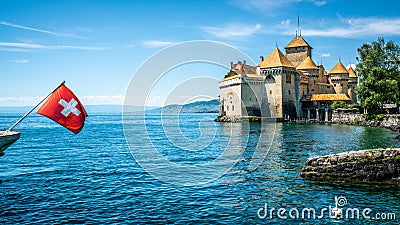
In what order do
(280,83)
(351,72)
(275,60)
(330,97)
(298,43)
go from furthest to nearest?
(298,43)
(351,72)
(330,97)
(275,60)
(280,83)

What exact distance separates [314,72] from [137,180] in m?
71.8

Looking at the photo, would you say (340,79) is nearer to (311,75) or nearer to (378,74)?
(311,75)

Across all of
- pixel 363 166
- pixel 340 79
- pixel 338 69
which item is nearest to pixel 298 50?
pixel 338 69

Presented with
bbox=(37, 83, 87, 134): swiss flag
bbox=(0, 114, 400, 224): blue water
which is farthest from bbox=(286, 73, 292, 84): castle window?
bbox=(37, 83, 87, 134): swiss flag

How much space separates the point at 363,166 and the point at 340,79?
74186mm

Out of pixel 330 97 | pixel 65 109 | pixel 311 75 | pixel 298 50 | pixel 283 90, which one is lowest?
pixel 65 109

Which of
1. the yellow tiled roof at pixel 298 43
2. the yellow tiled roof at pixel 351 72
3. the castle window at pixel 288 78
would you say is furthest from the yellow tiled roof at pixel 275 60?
the yellow tiled roof at pixel 351 72

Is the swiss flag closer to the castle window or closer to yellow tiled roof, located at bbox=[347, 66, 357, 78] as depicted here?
the castle window

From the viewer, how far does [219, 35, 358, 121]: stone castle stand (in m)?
75.2

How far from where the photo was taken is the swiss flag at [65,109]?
1508 cm

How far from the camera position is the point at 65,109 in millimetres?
15227

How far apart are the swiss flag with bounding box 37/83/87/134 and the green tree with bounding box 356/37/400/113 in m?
52.0

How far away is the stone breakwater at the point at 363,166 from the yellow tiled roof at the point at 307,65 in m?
70.5

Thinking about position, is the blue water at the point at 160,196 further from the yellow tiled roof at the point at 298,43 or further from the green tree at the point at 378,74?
the yellow tiled roof at the point at 298,43
